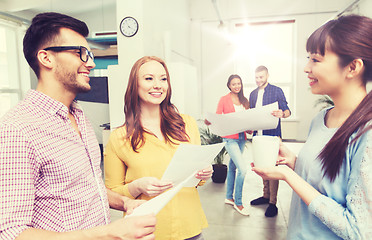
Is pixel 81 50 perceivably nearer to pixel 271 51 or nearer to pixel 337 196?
pixel 337 196

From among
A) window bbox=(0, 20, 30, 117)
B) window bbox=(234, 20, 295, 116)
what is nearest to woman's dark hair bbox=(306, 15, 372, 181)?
window bbox=(0, 20, 30, 117)

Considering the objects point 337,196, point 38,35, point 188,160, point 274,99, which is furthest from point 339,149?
point 274,99

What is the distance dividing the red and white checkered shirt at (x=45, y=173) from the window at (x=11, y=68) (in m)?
2.15

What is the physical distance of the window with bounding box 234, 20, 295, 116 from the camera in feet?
22.7

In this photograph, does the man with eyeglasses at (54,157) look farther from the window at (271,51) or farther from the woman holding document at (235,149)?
the window at (271,51)

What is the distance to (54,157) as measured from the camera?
2.84 feet

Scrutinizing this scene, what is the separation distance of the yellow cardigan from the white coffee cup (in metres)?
0.45

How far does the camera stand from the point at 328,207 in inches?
35.6

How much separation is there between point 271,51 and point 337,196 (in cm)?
666

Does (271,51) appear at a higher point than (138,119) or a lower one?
higher

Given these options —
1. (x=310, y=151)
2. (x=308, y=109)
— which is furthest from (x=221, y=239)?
(x=308, y=109)

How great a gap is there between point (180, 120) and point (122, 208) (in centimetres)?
58

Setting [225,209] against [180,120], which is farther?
[225,209]

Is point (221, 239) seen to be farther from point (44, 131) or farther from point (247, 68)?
point (247, 68)
